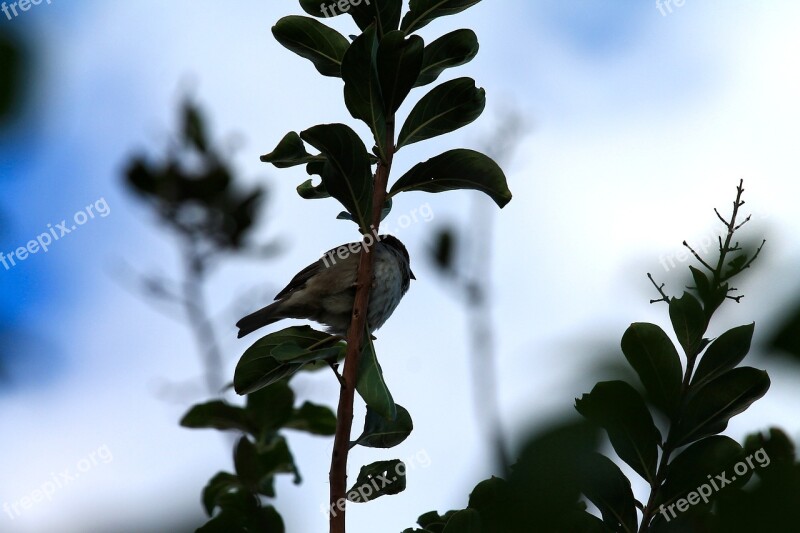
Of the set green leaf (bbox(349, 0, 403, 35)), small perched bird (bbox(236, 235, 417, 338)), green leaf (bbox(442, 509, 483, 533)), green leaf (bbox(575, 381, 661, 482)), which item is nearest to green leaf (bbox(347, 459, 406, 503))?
green leaf (bbox(442, 509, 483, 533))

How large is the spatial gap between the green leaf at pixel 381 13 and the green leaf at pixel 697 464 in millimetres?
1398

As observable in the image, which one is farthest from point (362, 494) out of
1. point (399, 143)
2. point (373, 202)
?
point (399, 143)

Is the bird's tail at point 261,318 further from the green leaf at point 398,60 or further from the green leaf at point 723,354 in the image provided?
the green leaf at point 723,354

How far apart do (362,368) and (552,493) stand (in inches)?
61.9

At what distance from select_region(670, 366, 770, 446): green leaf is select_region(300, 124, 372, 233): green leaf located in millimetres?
979

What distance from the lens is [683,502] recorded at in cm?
162

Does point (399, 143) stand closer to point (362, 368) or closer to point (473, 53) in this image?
point (473, 53)

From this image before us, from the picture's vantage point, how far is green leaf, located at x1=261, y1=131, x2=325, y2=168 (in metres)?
2.38

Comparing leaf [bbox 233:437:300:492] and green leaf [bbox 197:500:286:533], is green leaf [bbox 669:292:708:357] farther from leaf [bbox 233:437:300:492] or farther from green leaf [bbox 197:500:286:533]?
leaf [bbox 233:437:300:492]

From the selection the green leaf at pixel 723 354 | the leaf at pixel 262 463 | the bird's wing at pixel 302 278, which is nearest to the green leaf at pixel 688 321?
the green leaf at pixel 723 354

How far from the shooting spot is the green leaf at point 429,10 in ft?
7.55

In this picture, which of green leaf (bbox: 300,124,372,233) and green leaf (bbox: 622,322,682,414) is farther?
green leaf (bbox: 300,124,372,233)

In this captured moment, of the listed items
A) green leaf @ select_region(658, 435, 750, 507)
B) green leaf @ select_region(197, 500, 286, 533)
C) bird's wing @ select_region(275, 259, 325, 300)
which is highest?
bird's wing @ select_region(275, 259, 325, 300)

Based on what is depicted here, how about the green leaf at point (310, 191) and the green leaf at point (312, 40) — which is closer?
the green leaf at point (312, 40)
